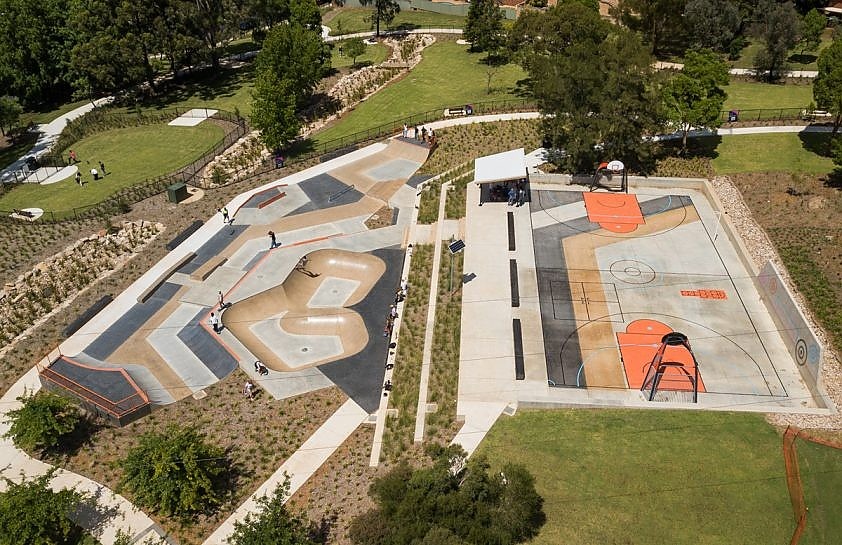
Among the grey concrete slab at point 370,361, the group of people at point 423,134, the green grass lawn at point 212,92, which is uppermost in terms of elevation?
the green grass lawn at point 212,92

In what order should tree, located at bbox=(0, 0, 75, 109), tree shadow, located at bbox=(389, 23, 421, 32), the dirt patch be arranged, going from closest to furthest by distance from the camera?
the dirt patch → tree, located at bbox=(0, 0, 75, 109) → tree shadow, located at bbox=(389, 23, 421, 32)

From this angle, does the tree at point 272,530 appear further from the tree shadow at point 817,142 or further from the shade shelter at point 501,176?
the tree shadow at point 817,142

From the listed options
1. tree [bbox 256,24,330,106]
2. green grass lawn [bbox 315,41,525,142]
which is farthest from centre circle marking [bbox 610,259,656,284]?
tree [bbox 256,24,330,106]

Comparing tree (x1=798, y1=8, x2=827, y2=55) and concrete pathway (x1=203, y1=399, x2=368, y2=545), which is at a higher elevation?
tree (x1=798, y1=8, x2=827, y2=55)

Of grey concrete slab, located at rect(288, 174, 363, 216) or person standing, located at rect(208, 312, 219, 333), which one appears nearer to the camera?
person standing, located at rect(208, 312, 219, 333)

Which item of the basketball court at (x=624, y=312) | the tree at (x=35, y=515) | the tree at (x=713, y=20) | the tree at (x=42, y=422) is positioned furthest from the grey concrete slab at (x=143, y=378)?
the tree at (x=713, y=20)

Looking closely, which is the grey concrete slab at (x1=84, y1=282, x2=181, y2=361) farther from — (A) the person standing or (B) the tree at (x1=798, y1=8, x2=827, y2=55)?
(B) the tree at (x1=798, y1=8, x2=827, y2=55)

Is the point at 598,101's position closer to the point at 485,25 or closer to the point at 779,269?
the point at 779,269
